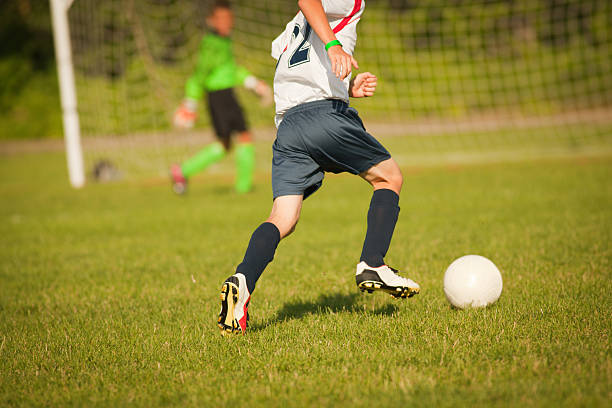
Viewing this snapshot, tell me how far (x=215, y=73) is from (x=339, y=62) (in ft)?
20.9

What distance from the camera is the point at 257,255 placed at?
126 inches

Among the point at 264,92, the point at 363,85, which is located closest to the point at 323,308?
the point at 363,85

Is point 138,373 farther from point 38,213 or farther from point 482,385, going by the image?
point 38,213

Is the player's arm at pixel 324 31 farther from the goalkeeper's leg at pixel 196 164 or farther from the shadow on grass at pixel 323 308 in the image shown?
the goalkeeper's leg at pixel 196 164

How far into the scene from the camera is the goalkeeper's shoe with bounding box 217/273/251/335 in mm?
3080

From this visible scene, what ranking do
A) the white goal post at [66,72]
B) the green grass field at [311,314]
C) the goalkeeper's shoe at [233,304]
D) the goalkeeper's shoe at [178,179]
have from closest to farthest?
1. the green grass field at [311,314]
2. the goalkeeper's shoe at [233,304]
3. the goalkeeper's shoe at [178,179]
4. the white goal post at [66,72]

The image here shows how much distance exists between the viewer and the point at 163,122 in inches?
636

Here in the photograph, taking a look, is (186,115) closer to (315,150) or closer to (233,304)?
(315,150)

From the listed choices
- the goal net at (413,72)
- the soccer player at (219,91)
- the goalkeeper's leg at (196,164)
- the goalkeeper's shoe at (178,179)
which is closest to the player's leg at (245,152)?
the soccer player at (219,91)

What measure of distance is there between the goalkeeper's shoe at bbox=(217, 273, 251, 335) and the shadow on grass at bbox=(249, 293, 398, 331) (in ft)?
0.92

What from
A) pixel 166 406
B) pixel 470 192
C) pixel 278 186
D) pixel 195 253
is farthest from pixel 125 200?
pixel 166 406

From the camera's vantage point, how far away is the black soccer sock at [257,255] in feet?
10.4

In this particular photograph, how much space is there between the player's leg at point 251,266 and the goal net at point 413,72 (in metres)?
10.5

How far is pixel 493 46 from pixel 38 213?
50.6 ft
